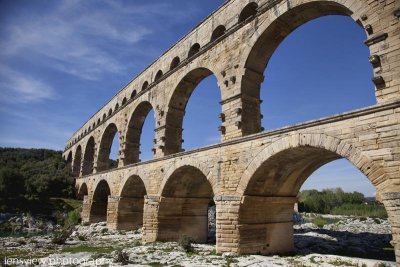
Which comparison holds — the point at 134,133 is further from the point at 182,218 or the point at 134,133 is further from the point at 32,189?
the point at 32,189

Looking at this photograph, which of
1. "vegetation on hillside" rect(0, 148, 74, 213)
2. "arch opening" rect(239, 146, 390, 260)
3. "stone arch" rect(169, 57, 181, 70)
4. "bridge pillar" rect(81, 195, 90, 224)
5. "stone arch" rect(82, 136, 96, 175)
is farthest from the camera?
"stone arch" rect(82, 136, 96, 175)

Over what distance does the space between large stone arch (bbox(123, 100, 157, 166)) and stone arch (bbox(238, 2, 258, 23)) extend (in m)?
9.76

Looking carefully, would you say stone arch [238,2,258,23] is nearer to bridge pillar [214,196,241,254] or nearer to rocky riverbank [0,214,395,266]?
bridge pillar [214,196,241,254]

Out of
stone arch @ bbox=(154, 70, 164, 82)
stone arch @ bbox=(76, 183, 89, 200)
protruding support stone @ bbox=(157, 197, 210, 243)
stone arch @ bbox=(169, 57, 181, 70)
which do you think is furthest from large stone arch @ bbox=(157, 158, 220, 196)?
stone arch @ bbox=(76, 183, 89, 200)

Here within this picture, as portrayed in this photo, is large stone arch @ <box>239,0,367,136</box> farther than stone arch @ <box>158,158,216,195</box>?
No

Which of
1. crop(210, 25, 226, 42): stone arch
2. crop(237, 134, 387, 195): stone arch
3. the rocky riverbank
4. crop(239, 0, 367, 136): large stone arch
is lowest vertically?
the rocky riverbank

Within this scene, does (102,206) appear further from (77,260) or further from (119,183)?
(77,260)

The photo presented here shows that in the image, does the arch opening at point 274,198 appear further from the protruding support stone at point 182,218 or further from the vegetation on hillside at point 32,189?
the vegetation on hillside at point 32,189

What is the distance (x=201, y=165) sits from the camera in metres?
11.7

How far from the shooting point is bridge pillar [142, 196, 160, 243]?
14.2m

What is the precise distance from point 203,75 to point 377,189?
10.1 metres

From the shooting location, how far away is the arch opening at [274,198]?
954 centimetres

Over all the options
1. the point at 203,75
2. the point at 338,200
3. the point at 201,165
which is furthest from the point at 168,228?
the point at 338,200

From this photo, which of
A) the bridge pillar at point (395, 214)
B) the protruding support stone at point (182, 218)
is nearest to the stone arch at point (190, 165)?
the protruding support stone at point (182, 218)
